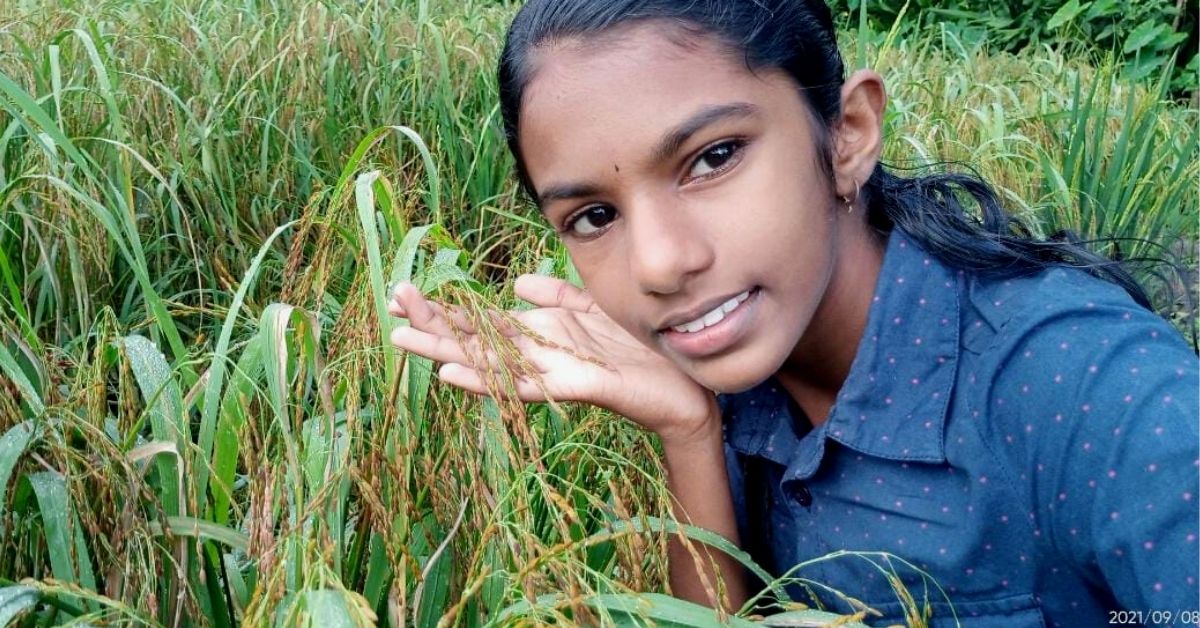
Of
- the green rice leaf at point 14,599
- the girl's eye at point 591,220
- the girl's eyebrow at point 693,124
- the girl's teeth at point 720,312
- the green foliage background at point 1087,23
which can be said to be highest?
the girl's eyebrow at point 693,124

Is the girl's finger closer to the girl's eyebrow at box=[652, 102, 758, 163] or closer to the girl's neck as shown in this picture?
the girl's neck

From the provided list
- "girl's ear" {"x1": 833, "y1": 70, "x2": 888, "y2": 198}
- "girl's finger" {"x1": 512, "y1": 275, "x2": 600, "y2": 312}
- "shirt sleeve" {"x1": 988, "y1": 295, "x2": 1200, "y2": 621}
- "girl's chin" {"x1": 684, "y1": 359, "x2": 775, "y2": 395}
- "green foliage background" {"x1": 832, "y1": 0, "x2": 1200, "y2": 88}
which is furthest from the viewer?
"green foliage background" {"x1": 832, "y1": 0, "x2": 1200, "y2": 88}

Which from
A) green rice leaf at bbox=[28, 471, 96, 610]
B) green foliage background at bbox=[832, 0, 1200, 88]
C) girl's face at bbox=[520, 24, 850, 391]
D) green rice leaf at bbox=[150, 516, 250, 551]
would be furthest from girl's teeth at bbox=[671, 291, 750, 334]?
green foliage background at bbox=[832, 0, 1200, 88]

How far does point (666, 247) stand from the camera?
44.7 inches

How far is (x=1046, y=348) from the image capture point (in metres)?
1.13

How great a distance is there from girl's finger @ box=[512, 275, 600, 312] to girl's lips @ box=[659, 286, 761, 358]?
1.04ft

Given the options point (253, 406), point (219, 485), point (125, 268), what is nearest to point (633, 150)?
point (219, 485)

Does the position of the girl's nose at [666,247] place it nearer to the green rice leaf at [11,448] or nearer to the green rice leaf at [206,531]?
the green rice leaf at [206,531]

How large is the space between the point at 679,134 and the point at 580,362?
308 millimetres

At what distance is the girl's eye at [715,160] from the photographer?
1184 mm

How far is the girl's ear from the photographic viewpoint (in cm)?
133

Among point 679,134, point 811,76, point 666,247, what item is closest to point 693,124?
point 679,134

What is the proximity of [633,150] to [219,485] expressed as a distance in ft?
1.97

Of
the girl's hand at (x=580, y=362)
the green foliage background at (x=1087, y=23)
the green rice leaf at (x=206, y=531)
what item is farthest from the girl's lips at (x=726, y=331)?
the green foliage background at (x=1087, y=23)
